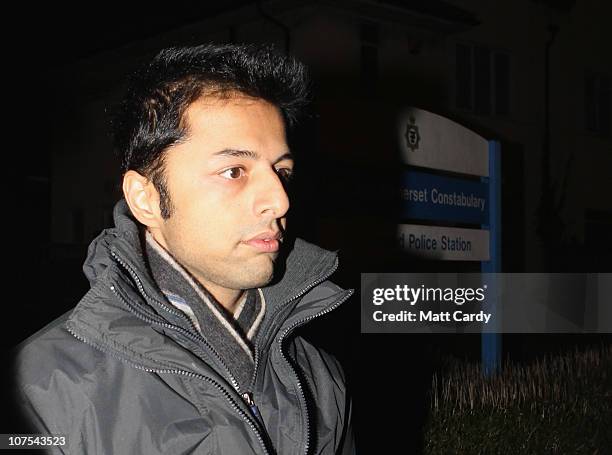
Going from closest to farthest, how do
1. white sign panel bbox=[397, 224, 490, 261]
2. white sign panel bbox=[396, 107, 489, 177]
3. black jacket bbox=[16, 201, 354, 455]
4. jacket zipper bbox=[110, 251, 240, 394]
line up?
black jacket bbox=[16, 201, 354, 455]
jacket zipper bbox=[110, 251, 240, 394]
white sign panel bbox=[397, 224, 490, 261]
white sign panel bbox=[396, 107, 489, 177]

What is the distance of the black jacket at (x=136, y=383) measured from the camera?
1.57 m

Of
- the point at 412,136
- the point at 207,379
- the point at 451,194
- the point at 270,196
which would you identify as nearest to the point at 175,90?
the point at 270,196

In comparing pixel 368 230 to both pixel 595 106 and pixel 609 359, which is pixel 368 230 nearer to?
pixel 609 359

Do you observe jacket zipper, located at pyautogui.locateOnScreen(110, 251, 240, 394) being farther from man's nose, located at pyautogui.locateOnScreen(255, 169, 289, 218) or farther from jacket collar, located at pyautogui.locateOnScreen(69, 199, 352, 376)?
man's nose, located at pyautogui.locateOnScreen(255, 169, 289, 218)

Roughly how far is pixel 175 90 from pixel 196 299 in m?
0.49

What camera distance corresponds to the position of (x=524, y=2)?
16.7m

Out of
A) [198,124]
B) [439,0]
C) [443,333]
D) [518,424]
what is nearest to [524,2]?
[439,0]

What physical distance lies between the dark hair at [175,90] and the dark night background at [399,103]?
16.2 feet

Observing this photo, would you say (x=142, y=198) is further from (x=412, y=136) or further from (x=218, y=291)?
(x=412, y=136)

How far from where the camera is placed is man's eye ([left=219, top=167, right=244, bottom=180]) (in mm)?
1780

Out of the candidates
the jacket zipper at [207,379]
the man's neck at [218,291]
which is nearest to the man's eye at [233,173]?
the man's neck at [218,291]

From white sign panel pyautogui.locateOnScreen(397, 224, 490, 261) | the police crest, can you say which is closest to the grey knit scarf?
white sign panel pyautogui.locateOnScreen(397, 224, 490, 261)

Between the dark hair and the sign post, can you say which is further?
the sign post

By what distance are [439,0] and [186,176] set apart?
46.3ft
